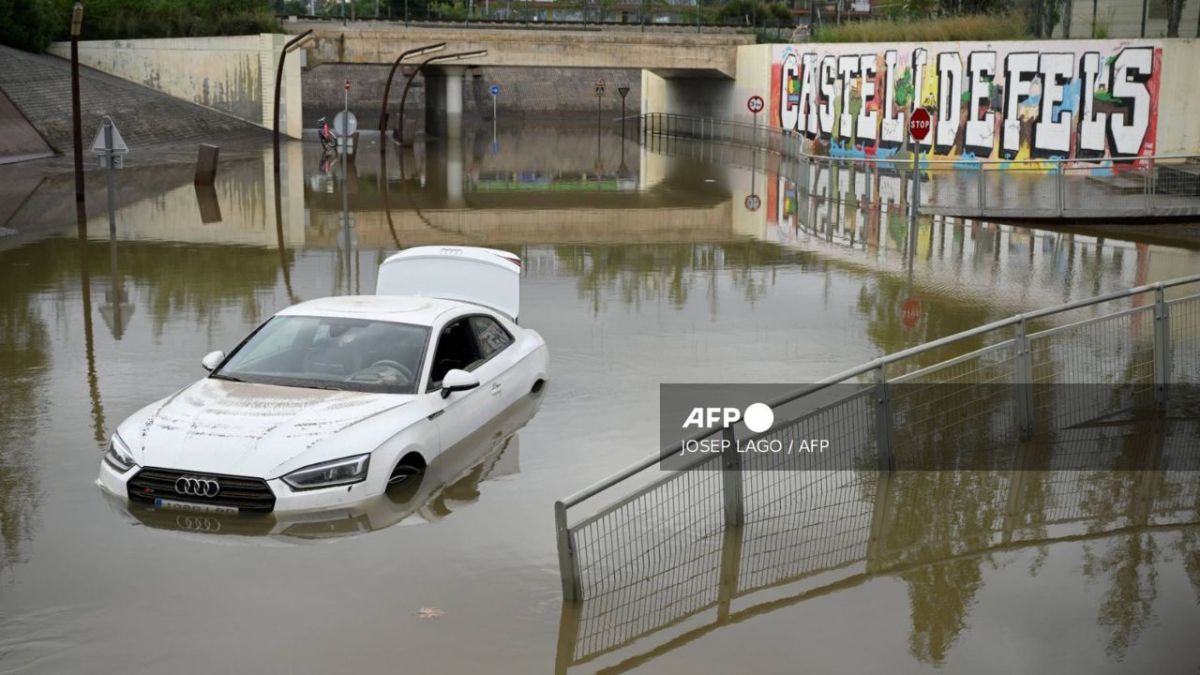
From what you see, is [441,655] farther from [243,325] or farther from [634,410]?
[243,325]

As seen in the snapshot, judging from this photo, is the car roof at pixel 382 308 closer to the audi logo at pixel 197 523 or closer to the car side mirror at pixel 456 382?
the car side mirror at pixel 456 382

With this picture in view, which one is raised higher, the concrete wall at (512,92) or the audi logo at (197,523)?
the concrete wall at (512,92)

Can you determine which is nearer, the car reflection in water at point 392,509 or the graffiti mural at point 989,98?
the car reflection in water at point 392,509

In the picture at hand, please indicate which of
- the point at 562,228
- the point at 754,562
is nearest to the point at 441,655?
the point at 754,562

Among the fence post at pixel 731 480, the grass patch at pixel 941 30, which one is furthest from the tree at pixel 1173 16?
the fence post at pixel 731 480

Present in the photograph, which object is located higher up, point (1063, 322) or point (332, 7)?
point (332, 7)

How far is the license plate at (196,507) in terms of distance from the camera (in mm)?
9734

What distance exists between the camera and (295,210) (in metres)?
30.3

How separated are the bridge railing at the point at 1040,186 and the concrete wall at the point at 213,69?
2288 centimetres

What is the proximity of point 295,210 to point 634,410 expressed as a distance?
1889cm

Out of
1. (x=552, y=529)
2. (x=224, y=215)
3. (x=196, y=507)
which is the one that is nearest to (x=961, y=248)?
(x=224, y=215)

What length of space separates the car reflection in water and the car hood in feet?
1.13

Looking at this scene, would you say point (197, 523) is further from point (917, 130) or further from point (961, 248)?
point (917, 130)

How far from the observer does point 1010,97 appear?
126 feet
